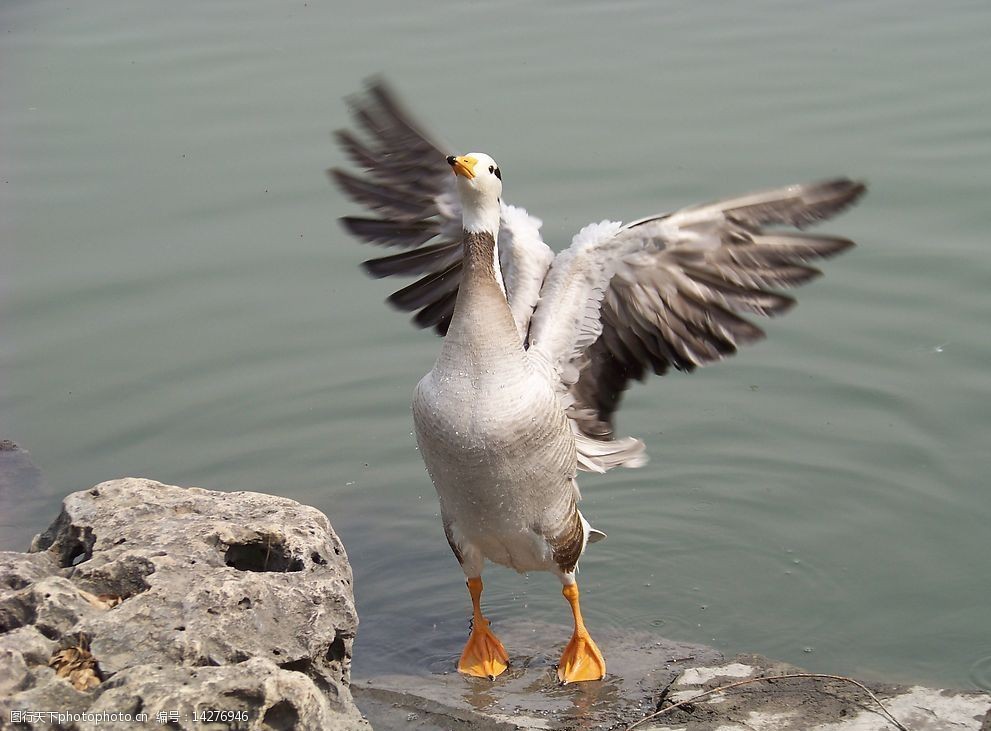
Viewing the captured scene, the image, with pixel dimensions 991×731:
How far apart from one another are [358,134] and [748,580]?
3137 mm

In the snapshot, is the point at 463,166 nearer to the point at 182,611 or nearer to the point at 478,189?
the point at 478,189

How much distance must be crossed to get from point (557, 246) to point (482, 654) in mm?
3638

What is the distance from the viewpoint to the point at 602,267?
5.88 metres

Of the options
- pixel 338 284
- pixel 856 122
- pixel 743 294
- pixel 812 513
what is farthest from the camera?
pixel 856 122

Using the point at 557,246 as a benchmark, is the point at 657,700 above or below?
below

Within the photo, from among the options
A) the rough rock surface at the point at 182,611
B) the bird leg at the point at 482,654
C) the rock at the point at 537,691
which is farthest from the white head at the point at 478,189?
the rock at the point at 537,691

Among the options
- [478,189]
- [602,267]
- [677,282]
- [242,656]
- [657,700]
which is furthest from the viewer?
[677,282]

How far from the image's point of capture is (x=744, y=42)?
452 inches

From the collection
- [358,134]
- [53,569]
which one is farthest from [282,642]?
[358,134]

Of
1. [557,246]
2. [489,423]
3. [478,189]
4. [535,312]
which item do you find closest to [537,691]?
[489,423]

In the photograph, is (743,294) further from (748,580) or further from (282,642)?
(282,642)

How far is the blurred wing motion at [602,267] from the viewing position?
5.68m

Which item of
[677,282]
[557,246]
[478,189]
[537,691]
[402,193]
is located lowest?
[537,691]

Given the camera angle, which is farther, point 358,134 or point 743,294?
point 358,134
